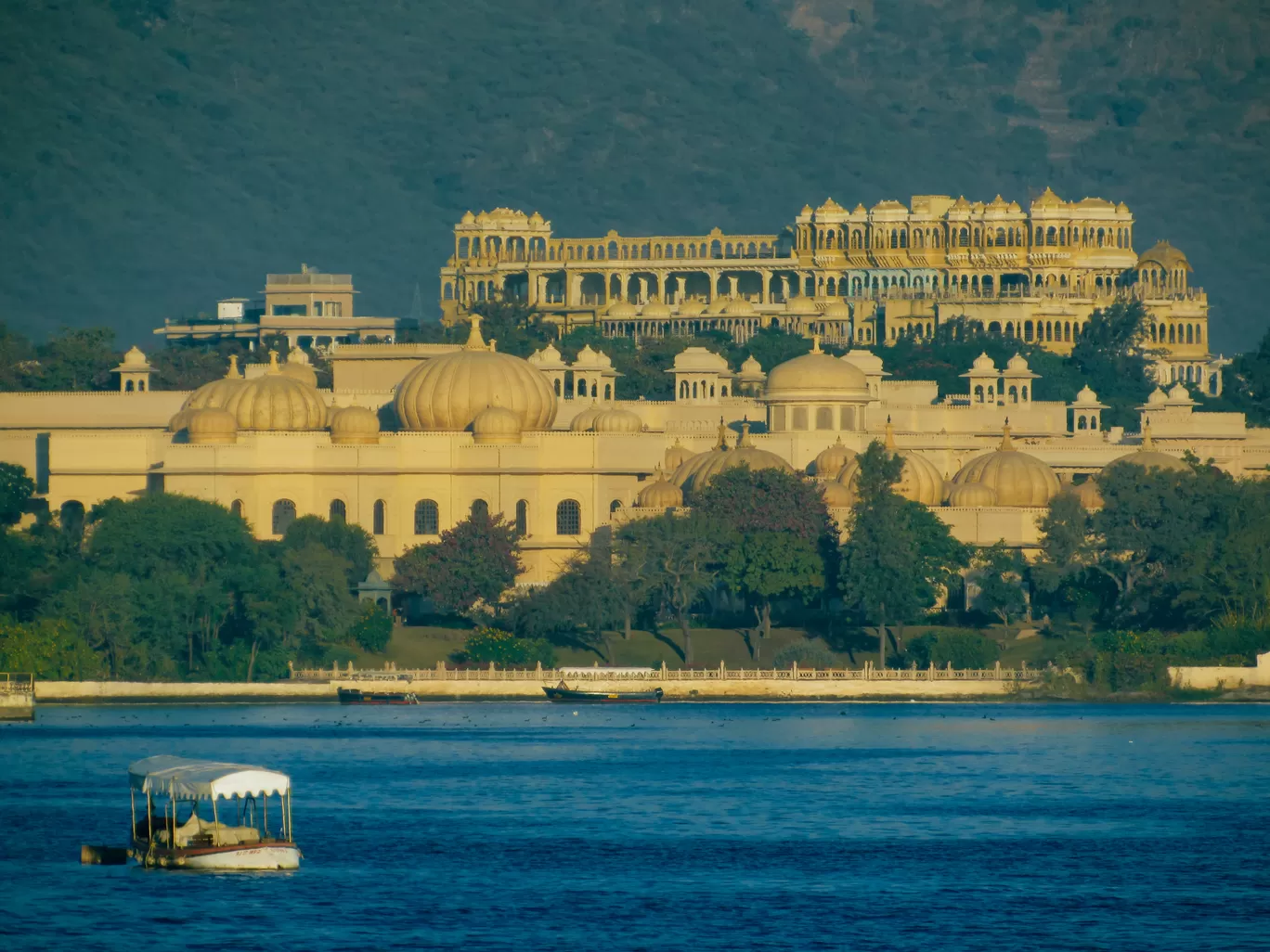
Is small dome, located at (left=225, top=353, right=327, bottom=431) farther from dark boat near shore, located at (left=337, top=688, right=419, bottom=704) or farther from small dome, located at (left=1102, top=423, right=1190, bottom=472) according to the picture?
small dome, located at (left=1102, top=423, right=1190, bottom=472)

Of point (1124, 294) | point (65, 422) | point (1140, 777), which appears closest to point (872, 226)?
point (1124, 294)

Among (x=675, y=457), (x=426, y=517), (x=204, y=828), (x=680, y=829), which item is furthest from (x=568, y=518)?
(x=204, y=828)

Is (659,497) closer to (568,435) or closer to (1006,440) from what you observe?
(568,435)

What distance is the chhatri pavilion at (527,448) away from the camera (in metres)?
113

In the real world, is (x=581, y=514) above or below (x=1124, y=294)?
below

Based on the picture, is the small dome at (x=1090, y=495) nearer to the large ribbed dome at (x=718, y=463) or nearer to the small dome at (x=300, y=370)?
the large ribbed dome at (x=718, y=463)

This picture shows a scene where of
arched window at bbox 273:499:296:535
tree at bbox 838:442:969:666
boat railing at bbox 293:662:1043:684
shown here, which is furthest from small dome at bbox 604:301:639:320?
boat railing at bbox 293:662:1043:684

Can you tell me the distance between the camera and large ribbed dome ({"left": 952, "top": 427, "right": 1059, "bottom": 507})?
112250 millimetres

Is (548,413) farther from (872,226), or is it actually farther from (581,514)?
(872,226)

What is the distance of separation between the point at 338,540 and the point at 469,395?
8831 mm

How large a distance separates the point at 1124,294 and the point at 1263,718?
244ft

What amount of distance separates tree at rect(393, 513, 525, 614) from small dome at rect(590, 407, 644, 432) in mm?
10409

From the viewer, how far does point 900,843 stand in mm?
71688

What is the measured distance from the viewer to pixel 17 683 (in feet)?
312
